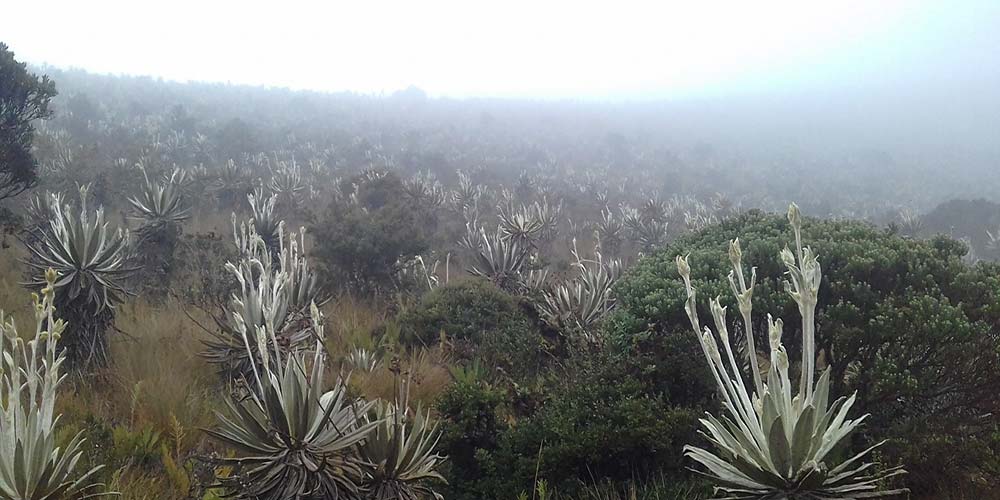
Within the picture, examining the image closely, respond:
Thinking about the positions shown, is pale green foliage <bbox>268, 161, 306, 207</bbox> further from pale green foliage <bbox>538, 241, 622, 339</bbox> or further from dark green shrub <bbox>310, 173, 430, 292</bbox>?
pale green foliage <bbox>538, 241, 622, 339</bbox>

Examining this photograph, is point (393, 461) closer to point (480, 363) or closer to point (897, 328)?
point (480, 363)

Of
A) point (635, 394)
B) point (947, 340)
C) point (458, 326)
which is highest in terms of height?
point (947, 340)

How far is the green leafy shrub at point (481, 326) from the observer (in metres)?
6.47

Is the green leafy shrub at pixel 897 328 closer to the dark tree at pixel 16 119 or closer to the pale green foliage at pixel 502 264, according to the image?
the pale green foliage at pixel 502 264

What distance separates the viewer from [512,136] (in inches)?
1833

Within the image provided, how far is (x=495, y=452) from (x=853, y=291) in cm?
300

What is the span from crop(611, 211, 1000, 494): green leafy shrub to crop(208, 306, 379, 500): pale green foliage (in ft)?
8.90

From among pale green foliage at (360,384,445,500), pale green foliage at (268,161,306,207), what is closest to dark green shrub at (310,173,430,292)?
pale green foliage at (360,384,445,500)

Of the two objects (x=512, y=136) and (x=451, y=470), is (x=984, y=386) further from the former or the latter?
(x=512, y=136)

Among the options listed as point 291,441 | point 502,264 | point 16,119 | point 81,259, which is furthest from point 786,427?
point 16,119

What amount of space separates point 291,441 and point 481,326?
4475 mm

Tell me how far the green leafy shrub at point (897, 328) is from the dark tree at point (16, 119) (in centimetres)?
A: 821

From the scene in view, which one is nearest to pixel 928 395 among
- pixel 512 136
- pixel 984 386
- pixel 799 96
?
pixel 984 386

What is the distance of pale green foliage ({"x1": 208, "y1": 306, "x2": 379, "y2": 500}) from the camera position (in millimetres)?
2871
